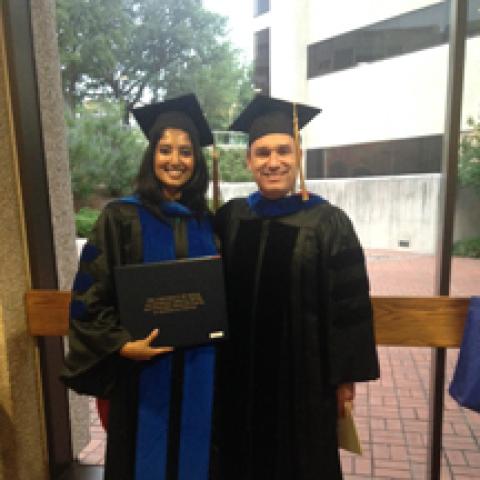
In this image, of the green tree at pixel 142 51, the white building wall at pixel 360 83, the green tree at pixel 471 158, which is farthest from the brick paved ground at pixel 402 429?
the white building wall at pixel 360 83

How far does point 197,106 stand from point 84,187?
314cm

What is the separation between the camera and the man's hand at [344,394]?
1.65 m

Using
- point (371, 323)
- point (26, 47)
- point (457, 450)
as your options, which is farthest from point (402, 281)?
point (26, 47)

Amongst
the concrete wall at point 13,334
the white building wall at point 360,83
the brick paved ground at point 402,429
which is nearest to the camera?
the concrete wall at point 13,334

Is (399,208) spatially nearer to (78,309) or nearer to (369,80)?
(369,80)

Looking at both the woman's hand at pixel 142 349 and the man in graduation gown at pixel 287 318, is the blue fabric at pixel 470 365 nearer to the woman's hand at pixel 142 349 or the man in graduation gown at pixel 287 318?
the man in graduation gown at pixel 287 318

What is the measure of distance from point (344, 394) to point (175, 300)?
30.1 inches

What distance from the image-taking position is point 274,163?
1534 mm

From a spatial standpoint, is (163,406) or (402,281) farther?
(402,281)

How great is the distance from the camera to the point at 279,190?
1.57 metres

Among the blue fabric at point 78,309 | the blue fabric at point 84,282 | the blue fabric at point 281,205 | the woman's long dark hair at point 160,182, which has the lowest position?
the blue fabric at point 78,309

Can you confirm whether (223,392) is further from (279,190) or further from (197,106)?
(197,106)

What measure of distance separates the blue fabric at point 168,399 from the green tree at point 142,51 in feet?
13.5

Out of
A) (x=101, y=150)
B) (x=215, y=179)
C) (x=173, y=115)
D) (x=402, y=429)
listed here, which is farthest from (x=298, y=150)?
(x=101, y=150)
